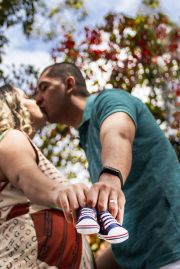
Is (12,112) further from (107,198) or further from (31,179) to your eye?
(107,198)

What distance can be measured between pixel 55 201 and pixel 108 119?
0.58 meters

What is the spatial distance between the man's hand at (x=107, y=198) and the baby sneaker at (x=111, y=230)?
0.04 m

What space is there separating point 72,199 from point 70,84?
209 centimetres

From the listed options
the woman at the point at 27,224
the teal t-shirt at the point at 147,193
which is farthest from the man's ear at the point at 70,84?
the woman at the point at 27,224

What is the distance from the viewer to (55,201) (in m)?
1.63

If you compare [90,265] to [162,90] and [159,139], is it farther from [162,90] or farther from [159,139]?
[162,90]

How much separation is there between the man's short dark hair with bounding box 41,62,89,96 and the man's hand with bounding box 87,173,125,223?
1.87m

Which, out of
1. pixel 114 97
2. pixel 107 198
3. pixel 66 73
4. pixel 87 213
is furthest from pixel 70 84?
pixel 87 213

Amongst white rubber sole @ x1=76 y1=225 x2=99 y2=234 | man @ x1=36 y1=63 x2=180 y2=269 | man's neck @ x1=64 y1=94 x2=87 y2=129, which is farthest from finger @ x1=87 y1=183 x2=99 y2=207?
man's neck @ x1=64 y1=94 x2=87 y2=129

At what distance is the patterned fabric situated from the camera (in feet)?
6.66

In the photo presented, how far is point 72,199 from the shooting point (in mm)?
1497

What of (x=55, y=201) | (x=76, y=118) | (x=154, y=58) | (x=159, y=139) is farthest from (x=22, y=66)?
(x=55, y=201)

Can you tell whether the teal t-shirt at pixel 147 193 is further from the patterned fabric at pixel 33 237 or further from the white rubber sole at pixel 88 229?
the white rubber sole at pixel 88 229

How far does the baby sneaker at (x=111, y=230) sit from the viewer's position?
1354 millimetres
